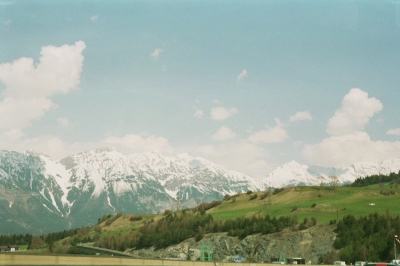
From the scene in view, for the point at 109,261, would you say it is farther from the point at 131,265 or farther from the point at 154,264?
the point at 154,264

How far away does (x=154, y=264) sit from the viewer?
7438cm

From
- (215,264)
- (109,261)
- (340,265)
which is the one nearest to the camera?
(109,261)

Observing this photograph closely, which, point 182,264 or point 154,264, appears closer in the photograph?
point 154,264

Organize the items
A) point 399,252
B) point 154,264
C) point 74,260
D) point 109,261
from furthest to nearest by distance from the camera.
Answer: point 399,252 < point 154,264 < point 109,261 < point 74,260

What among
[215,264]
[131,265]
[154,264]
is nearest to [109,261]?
[131,265]

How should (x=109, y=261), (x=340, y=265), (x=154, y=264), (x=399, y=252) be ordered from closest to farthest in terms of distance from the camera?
1. (x=109, y=261)
2. (x=154, y=264)
3. (x=340, y=265)
4. (x=399, y=252)

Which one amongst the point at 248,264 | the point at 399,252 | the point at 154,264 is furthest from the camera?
the point at 399,252

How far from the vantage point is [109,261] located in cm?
6388

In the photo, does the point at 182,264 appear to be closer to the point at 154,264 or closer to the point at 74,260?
the point at 154,264

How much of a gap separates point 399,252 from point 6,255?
168102 millimetres

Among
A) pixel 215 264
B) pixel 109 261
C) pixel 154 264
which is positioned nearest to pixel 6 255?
pixel 109 261

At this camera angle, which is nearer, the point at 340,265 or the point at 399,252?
the point at 340,265

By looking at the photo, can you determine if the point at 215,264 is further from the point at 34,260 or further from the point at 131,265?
the point at 34,260

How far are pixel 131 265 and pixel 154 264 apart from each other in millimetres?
6880
